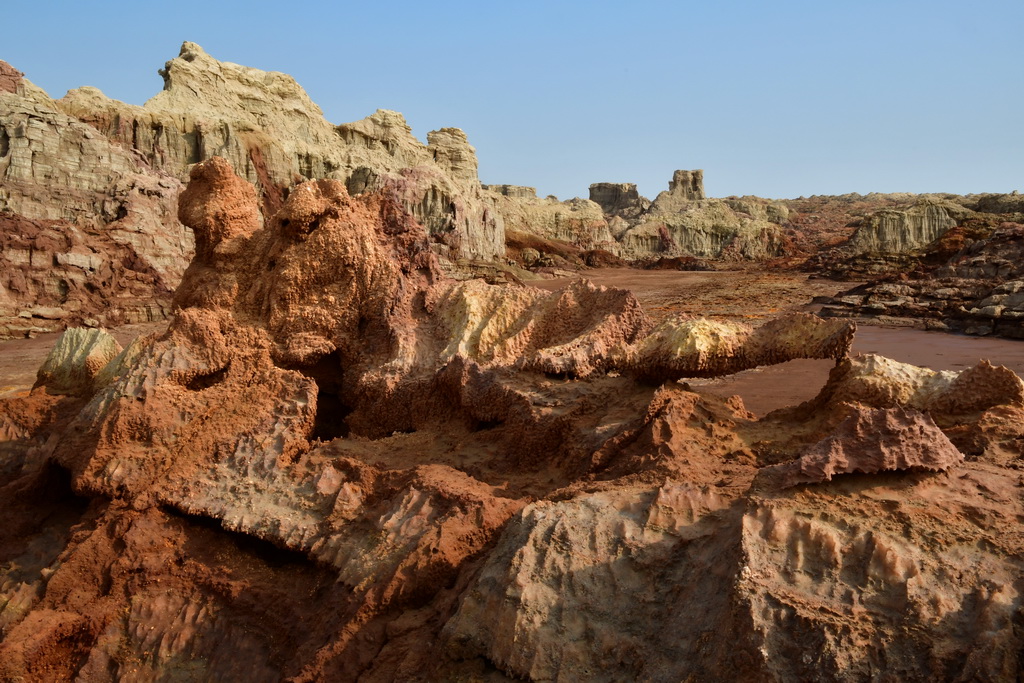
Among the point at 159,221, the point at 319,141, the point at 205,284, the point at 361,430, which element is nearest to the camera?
the point at 361,430

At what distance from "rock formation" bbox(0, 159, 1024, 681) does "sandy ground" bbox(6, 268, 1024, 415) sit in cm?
252

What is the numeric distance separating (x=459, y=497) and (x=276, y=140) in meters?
29.5

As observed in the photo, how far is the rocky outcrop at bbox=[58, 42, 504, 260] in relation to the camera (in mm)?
24812

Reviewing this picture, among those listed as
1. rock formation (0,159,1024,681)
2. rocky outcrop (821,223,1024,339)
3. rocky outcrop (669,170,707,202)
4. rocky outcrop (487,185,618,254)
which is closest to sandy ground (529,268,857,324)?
rocky outcrop (821,223,1024,339)

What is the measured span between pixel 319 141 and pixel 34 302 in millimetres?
18819

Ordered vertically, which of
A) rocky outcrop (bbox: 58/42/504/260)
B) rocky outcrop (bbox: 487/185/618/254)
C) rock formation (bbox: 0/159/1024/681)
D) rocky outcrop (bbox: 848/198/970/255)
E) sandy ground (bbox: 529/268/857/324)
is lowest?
sandy ground (bbox: 529/268/857/324)

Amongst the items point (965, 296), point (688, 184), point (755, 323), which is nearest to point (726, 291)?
point (965, 296)

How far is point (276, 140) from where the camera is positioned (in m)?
28.2

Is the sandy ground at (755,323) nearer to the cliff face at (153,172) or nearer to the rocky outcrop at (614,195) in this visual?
the cliff face at (153,172)

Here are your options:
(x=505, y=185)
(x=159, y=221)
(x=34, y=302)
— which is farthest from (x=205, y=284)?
(x=505, y=185)

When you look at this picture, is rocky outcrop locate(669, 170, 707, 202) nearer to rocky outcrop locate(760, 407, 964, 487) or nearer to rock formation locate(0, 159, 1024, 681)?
rock formation locate(0, 159, 1024, 681)

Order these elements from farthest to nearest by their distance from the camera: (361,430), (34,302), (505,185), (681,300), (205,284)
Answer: (505,185), (681,300), (34,302), (205,284), (361,430)

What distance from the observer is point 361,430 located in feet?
10.1

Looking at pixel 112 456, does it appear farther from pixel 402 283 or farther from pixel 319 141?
pixel 319 141
